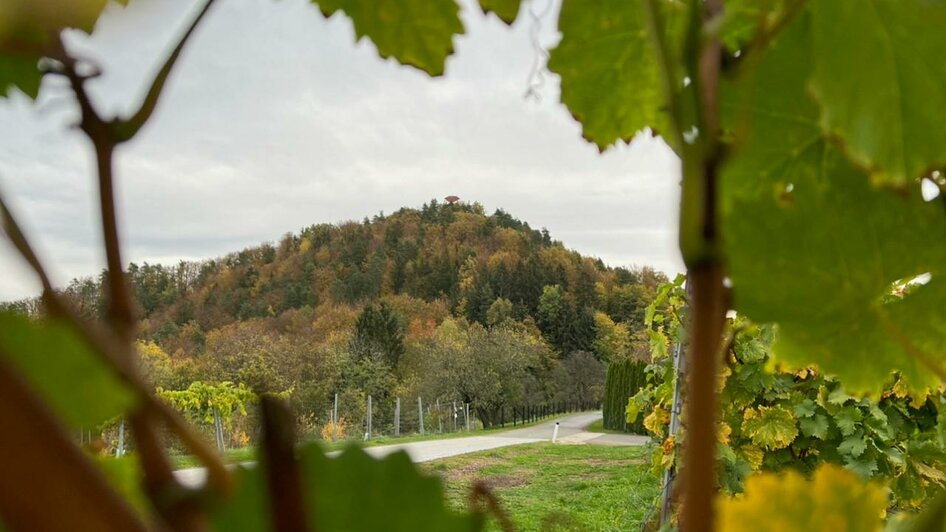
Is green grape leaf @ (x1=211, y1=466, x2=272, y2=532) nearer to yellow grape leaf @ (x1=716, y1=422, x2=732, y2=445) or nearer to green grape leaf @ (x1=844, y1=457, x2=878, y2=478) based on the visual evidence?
yellow grape leaf @ (x1=716, y1=422, x2=732, y2=445)

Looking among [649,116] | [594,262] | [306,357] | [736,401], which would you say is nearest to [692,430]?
[649,116]

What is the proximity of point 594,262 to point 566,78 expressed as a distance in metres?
12.2

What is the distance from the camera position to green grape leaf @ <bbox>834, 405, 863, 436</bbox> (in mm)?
1702

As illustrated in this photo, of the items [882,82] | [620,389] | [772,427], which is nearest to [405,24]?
[882,82]

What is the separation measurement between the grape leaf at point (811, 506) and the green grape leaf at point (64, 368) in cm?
9

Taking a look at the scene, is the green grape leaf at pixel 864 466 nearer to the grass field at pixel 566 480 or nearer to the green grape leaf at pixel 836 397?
the green grape leaf at pixel 836 397

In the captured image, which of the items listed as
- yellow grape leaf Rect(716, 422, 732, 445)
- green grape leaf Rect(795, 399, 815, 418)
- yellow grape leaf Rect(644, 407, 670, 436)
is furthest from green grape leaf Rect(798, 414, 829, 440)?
yellow grape leaf Rect(644, 407, 670, 436)

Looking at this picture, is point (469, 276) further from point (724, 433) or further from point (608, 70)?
point (608, 70)

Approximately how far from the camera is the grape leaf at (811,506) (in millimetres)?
107

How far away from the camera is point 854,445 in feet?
5.57

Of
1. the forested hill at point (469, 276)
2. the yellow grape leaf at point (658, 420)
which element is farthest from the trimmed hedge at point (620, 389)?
the yellow grape leaf at point (658, 420)

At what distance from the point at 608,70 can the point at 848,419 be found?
5.52 ft

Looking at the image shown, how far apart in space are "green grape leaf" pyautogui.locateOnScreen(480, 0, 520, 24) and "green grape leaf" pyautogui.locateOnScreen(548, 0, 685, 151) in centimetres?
2

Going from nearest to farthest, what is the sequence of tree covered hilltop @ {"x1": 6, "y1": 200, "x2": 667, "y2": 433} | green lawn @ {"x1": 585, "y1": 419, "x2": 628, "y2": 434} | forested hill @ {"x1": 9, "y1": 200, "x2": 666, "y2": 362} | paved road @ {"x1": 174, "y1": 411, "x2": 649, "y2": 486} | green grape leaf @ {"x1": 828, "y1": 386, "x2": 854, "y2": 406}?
green grape leaf @ {"x1": 828, "y1": 386, "x2": 854, "y2": 406}, paved road @ {"x1": 174, "y1": 411, "x2": 649, "y2": 486}, forested hill @ {"x1": 9, "y1": 200, "x2": 666, "y2": 362}, tree covered hilltop @ {"x1": 6, "y1": 200, "x2": 667, "y2": 433}, green lawn @ {"x1": 585, "y1": 419, "x2": 628, "y2": 434}
